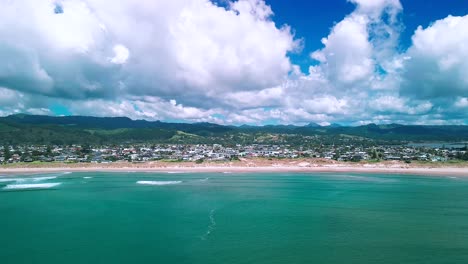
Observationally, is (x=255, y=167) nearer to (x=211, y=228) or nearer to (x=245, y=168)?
(x=245, y=168)

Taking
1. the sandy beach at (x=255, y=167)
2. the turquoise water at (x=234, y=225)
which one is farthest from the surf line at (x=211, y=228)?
the sandy beach at (x=255, y=167)

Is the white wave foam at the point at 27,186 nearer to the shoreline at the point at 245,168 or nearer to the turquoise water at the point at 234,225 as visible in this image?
the turquoise water at the point at 234,225

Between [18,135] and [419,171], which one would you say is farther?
[18,135]

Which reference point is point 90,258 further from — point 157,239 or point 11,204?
point 11,204

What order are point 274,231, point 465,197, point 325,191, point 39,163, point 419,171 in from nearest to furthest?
point 274,231, point 465,197, point 325,191, point 419,171, point 39,163

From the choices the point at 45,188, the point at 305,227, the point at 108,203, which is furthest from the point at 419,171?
the point at 45,188

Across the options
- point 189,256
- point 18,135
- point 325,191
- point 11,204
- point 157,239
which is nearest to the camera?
point 189,256

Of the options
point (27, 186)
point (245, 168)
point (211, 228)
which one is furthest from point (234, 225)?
point (245, 168)
